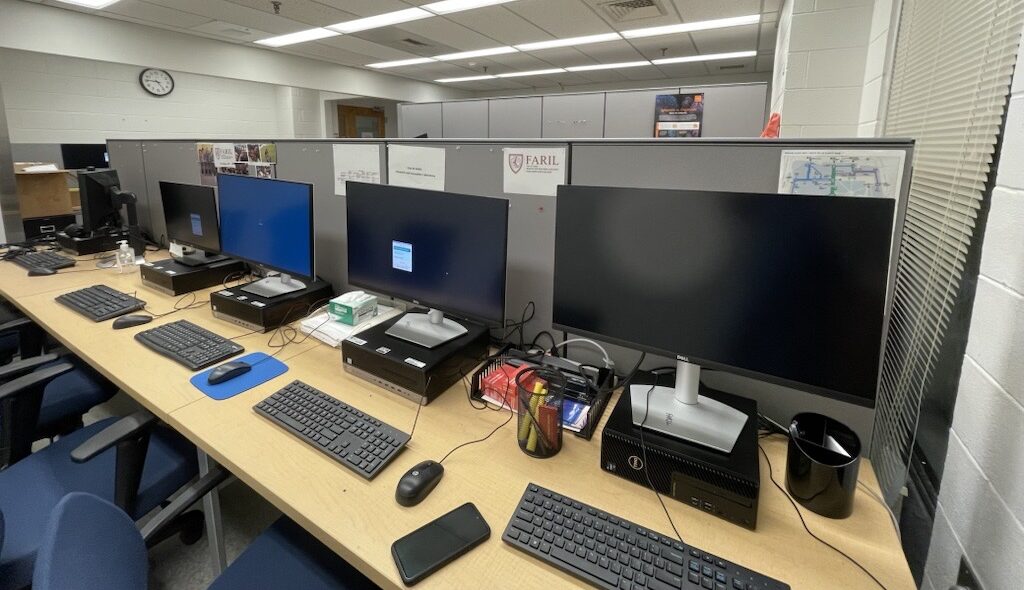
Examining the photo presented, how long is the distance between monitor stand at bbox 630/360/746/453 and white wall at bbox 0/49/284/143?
7094 mm

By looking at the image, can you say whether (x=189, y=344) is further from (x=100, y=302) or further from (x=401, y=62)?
(x=401, y=62)

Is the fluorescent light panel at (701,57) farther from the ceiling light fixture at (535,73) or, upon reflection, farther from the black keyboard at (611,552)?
the black keyboard at (611,552)

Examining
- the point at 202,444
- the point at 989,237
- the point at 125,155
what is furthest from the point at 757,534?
the point at 125,155

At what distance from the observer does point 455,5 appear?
4.38m

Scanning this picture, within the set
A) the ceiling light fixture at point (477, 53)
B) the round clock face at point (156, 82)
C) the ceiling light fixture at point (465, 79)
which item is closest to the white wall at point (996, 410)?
the ceiling light fixture at point (477, 53)

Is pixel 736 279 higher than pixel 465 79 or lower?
lower

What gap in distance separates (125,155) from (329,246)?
5.96 feet

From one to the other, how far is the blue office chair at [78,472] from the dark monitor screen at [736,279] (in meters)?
1.05

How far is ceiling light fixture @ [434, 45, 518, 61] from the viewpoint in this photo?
605 cm

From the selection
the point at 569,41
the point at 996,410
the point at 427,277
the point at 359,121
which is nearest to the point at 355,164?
the point at 427,277

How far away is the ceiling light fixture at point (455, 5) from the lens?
427 centimetres

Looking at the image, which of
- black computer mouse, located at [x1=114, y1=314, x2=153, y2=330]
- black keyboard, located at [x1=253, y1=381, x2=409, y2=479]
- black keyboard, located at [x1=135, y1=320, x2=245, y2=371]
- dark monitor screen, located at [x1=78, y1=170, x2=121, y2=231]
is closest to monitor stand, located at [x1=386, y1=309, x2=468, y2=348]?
black keyboard, located at [x1=253, y1=381, x2=409, y2=479]

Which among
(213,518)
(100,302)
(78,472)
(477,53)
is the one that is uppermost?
(477,53)

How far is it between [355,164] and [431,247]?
613 mm
